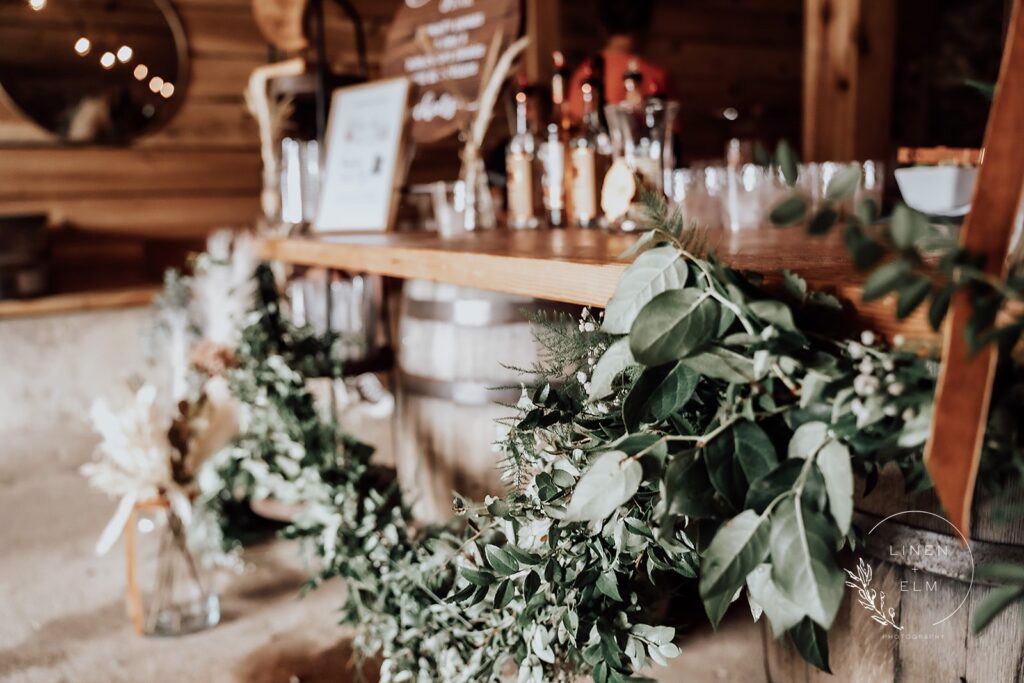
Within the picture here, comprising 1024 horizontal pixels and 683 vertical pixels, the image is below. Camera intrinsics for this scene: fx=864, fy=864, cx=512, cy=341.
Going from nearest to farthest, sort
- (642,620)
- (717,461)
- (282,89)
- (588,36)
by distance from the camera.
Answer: (717,461)
(642,620)
(282,89)
(588,36)

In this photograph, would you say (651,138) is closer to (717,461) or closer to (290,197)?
(717,461)

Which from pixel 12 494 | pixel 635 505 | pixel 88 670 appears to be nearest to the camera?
pixel 635 505

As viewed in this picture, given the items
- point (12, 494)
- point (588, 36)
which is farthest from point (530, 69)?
point (12, 494)

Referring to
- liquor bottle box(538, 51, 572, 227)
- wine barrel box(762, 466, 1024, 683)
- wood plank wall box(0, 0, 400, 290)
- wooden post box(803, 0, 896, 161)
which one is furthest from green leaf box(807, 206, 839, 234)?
wood plank wall box(0, 0, 400, 290)

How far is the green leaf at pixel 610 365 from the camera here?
31.7 inches

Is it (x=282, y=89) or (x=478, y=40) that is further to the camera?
(x=282, y=89)

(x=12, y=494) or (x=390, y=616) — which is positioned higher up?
(x=390, y=616)

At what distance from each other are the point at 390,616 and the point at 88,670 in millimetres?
739

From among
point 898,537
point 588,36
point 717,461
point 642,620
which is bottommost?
point 642,620

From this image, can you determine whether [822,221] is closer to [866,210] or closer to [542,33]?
[866,210]

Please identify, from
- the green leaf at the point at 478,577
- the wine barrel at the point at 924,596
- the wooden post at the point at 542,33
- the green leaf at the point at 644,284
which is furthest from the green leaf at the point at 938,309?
the wooden post at the point at 542,33

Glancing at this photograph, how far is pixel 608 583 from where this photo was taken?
959mm

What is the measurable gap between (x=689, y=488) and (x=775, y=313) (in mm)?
164

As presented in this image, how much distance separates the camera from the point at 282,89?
2.50 meters
